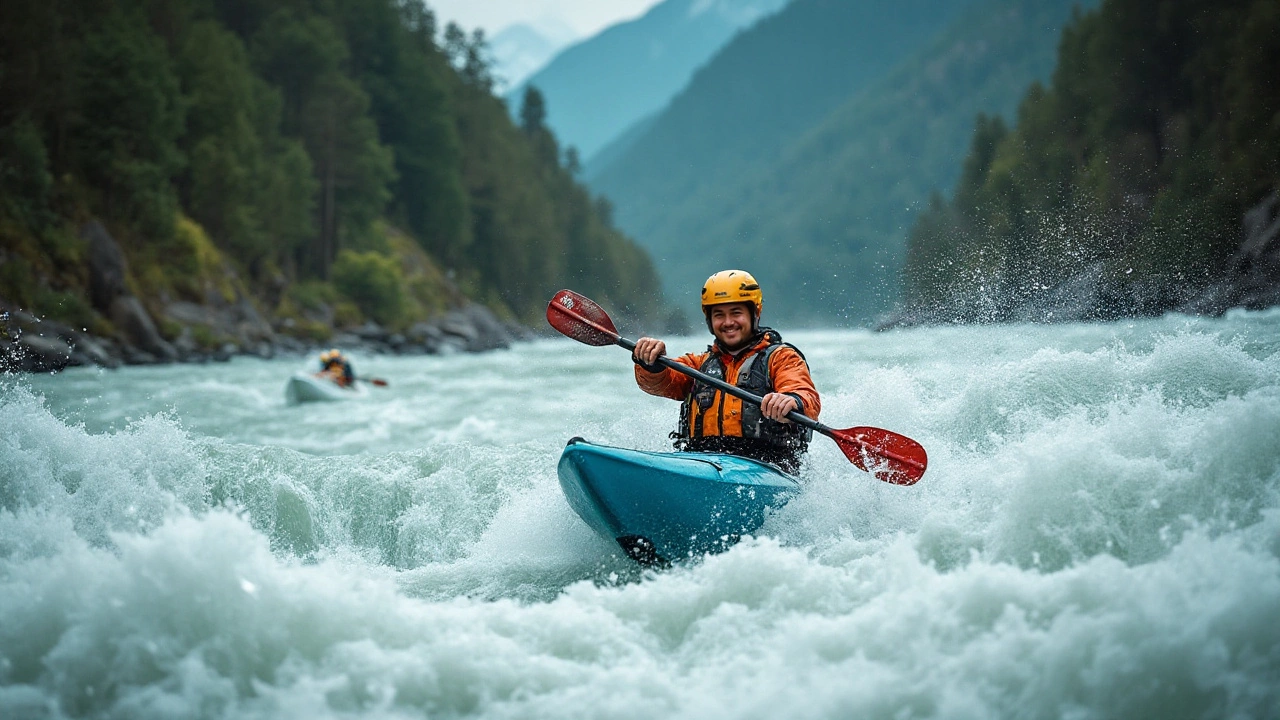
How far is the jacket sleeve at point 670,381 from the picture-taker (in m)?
5.79

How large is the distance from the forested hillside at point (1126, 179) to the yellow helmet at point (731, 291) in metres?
15.4

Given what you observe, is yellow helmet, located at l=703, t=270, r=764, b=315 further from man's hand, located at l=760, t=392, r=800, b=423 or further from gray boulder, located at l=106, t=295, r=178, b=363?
gray boulder, located at l=106, t=295, r=178, b=363

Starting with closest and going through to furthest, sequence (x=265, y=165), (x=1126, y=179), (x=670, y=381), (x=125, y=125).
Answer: (x=670, y=381)
(x=125, y=125)
(x=1126, y=179)
(x=265, y=165)

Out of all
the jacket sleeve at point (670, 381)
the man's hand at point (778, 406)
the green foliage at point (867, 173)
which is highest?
the green foliage at point (867, 173)

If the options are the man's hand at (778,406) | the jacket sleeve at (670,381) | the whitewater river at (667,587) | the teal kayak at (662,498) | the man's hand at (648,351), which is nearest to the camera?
the whitewater river at (667,587)

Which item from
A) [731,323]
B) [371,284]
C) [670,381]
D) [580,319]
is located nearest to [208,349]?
[371,284]

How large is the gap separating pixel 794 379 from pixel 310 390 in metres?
10.8

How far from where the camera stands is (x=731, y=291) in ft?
17.9

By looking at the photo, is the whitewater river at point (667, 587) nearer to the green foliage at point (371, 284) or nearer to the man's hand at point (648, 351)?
the man's hand at point (648, 351)

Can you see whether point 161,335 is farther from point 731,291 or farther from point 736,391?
point 736,391

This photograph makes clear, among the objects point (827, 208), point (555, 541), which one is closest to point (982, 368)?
point (555, 541)

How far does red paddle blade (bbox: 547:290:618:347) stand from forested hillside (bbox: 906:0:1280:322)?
1494 centimetres

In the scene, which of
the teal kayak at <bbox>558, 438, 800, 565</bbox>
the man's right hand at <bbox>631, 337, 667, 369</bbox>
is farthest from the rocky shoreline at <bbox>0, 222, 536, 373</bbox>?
the teal kayak at <bbox>558, 438, 800, 565</bbox>

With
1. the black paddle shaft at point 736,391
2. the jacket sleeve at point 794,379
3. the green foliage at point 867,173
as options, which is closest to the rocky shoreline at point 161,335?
the black paddle shaft at point 736,391
